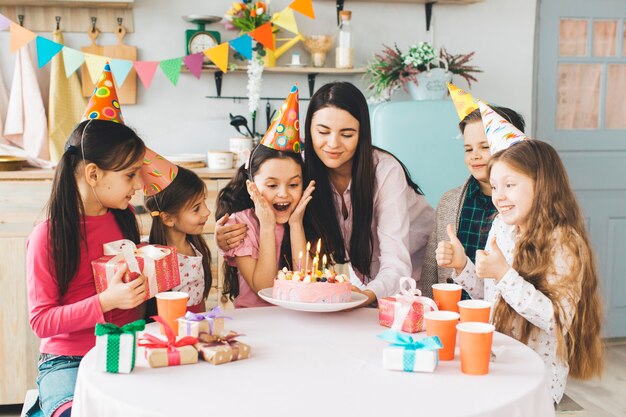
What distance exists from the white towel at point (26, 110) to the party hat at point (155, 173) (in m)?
1.60

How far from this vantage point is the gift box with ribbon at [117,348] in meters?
1.31

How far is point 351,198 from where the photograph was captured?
2236mm

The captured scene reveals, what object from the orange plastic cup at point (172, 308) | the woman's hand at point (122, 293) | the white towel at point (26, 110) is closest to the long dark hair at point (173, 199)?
the woman's hand at point (122, 293)

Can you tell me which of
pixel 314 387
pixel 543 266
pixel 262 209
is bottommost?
pixel 314 387

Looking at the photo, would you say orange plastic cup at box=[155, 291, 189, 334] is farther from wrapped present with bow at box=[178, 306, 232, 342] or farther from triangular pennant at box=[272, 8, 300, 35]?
triangular pennant at box=[272, 8, 300, 35]

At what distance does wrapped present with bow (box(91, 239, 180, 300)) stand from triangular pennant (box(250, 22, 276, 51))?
6.31ft

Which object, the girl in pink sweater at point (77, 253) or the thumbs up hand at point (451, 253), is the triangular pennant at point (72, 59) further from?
the thumbs up hand at point (451, 253)

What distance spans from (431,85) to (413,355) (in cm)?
237

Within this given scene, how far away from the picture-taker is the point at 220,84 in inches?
146

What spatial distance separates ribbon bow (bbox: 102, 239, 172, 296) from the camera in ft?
5.42

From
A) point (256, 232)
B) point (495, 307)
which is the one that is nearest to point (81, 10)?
point (256, 232)

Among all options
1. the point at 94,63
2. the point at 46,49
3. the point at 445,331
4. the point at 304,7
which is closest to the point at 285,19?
the point at 304,7

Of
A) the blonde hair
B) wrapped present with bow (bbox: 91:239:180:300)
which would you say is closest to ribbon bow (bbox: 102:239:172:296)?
wrapped present with bow (bbox: 91:239:180:300)

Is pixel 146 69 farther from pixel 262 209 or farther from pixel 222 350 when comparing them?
pixel 222 350
